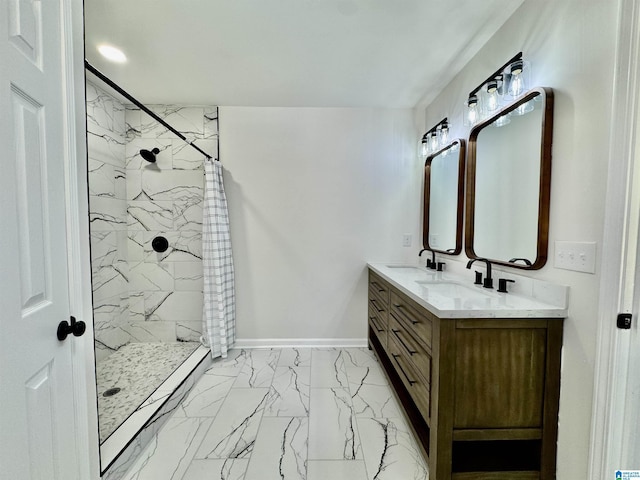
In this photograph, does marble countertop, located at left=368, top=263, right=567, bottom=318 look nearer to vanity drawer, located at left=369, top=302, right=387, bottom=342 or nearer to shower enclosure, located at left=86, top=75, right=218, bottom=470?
vanity drawer, located at left=369, top=302, right=387, bottom=342

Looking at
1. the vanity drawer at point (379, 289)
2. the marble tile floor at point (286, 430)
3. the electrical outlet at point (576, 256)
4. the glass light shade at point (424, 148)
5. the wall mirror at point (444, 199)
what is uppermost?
the glass light shade at point (424, 148)

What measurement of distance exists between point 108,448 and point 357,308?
204 centimetres

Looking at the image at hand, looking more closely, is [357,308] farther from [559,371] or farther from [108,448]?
[108,448]

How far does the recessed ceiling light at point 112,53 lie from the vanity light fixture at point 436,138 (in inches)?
96.3

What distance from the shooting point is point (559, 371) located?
3.82ft

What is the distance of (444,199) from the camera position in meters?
2.24

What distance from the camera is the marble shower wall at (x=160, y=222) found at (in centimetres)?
258

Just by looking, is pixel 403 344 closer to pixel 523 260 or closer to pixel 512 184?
pixel 523 260

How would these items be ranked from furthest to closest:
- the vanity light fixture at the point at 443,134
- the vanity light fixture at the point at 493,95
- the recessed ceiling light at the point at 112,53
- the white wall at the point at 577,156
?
the vanity light fixture at the point at 443,134 < the recessed ceiling light at the point at 112,53 < the vanity light fixture at the point at 493,95 < the white wall at the point at 577,156

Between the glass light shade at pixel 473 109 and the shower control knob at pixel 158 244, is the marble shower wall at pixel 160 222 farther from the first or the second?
the glass light shade at pixel 473 109

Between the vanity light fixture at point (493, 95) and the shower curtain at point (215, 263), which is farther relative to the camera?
the shower curtain at point (215, 263)

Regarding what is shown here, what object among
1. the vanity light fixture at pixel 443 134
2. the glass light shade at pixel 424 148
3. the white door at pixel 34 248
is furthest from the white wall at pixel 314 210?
the white door at pixel 34 248

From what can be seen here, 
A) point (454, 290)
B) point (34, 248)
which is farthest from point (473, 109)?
point (34, 248)

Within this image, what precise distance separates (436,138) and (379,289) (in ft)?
4.60
